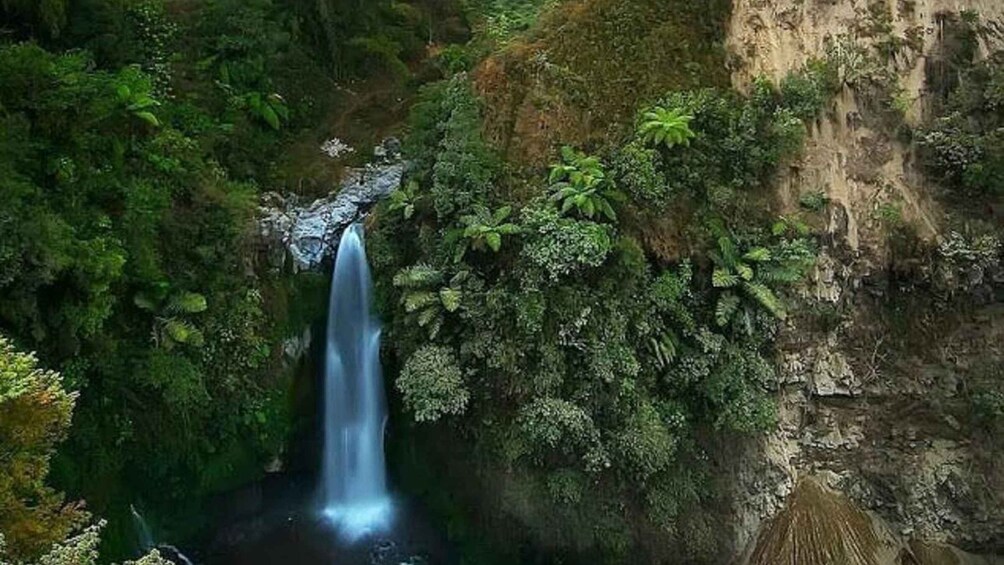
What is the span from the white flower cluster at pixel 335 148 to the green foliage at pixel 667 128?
19.7ft

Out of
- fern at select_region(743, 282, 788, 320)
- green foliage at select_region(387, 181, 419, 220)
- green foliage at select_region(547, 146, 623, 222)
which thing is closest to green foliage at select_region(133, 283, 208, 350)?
green foliage at select_region(387, 181, 419, 220)

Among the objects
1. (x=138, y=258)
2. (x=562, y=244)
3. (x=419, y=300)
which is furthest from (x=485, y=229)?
(x=138, y=258)

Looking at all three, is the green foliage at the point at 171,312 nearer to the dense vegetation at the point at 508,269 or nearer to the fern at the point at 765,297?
the dense vegetation at the point at 508,269

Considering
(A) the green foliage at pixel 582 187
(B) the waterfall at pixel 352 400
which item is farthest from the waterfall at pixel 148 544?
(A) the green foliage at pixel 582 187

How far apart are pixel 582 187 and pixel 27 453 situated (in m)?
7.63

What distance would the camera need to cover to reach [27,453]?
23.7 ft

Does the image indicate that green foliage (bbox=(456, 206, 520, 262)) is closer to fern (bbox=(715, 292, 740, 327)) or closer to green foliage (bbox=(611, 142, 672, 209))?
green foliage (bbox=(611, 142, 672, 209))

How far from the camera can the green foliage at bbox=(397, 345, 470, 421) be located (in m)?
11.6

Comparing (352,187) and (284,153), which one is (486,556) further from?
(284,153)

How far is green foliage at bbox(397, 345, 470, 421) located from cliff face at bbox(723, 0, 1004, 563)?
4596mm

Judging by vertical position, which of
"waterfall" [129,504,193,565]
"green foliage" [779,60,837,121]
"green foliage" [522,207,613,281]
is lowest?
"waterfall" [129,504,193,565]

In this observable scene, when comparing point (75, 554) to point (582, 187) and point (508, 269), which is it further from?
point (582, 187)

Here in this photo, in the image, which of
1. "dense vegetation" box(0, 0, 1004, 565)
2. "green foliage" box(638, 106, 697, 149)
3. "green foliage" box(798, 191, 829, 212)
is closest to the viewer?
"dense vegetation" box(0, 0, 1004, 565)

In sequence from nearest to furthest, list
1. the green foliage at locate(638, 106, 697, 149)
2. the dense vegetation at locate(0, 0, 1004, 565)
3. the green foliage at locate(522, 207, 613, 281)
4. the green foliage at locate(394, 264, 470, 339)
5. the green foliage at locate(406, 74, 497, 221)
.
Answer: the dense vegetation at locate(0, 0, 1004, 565)
the green foliage at locate(522, 207, 613, 281)
the green foliage at locate(394, 264, 470, 339)
the green foliage at locate(638, 106, 697, 149)
the green foliage at locate(406, 74, 497, 221)
